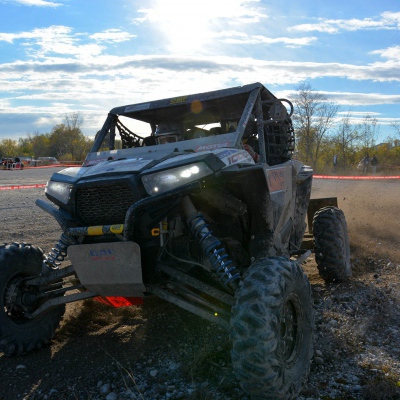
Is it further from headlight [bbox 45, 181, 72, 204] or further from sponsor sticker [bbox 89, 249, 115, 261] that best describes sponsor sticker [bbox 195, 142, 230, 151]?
sponsor sticker [bbox 89, 249, 115, 261]

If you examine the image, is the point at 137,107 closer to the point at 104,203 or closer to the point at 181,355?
the point at 104,203

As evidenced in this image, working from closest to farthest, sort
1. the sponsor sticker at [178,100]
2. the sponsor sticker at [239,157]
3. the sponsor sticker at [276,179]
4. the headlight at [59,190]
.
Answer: the headlight at [59,190]
the sponsor sticker at [239,157]
the sponsor sticker at [276,179]
the sponsor sticker at [178,100]

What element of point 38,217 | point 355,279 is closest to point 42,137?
point 38,217

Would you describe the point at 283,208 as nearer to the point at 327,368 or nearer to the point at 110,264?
the point at 327,368

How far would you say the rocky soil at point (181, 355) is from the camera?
3.88 m

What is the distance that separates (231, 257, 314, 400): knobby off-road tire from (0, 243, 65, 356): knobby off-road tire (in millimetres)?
2164

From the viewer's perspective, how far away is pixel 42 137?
109188mm

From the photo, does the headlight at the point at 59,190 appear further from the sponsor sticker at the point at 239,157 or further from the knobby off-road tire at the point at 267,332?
the knobby off-road tire at the point at 267,332

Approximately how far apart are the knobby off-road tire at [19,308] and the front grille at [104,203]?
3.57 ft

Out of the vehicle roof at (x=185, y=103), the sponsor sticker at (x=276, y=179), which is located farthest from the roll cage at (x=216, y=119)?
the sponsor sticker at (x=276, y=179)

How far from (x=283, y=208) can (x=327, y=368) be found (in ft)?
4.91

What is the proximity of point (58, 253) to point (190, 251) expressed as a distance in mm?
1190

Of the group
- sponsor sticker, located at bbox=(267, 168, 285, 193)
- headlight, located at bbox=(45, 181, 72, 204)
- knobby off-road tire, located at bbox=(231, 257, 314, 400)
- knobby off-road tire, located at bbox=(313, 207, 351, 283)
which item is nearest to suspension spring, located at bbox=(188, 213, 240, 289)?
knobby off-road tire, located at bbox=(231, 257, 314, 400)

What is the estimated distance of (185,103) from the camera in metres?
5.70
